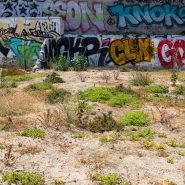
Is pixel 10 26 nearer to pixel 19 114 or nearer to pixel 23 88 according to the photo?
pixel 23 88

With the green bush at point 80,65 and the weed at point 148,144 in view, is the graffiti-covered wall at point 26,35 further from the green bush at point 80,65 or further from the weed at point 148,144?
the weed at point 148,144

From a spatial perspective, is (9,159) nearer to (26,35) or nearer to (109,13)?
(26,35)

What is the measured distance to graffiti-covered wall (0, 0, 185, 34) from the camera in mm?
32344

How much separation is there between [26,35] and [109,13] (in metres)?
7.89

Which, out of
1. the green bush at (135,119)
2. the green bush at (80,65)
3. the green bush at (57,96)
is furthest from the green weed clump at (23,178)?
the green bush at (80,65)

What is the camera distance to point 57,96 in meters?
14.9

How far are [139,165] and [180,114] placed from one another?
446 centimetres

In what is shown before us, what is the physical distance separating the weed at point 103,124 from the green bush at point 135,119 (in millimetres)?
386

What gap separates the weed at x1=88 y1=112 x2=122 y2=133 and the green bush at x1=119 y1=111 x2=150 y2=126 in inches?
15.2

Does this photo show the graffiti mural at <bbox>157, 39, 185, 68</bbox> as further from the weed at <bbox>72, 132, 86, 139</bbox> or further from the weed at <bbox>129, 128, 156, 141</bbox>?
the weed at <bbox>72, 132, 86, 139</bbox>

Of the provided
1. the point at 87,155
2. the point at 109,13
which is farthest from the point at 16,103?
the point at 109,13

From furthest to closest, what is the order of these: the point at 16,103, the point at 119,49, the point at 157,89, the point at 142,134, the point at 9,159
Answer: the point at 119,49
the point at 157,89
the point at 16,103
the point at 142,134
the point at 9,159

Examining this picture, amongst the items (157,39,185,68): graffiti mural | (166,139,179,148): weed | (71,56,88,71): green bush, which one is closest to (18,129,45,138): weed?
(166,139,179,148): weed

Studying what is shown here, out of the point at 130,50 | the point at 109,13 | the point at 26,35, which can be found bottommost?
the point at 130,50
